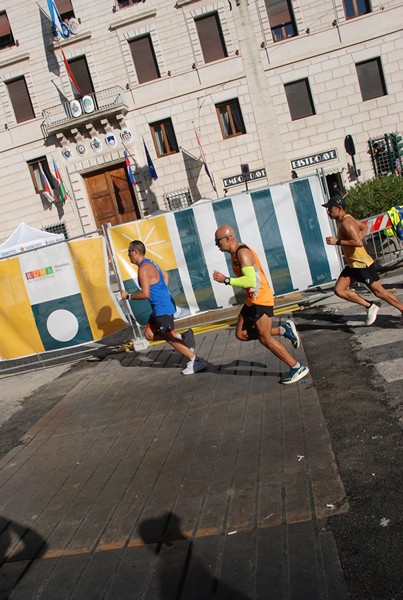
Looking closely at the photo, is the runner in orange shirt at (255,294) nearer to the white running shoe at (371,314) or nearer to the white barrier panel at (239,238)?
the white running shoe at (371,314)

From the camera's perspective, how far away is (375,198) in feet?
47.8

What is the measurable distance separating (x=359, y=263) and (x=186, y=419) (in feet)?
11.2

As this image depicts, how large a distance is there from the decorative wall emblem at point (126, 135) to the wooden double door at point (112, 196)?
131cm

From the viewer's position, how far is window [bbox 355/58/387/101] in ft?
77.0

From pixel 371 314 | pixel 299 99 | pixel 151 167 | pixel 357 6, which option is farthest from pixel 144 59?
pixel 371 314

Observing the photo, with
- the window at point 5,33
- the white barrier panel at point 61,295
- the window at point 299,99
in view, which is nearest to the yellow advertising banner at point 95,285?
the white barrier panel at point 61,295

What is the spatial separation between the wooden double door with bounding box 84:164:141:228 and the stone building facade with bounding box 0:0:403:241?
0.05m

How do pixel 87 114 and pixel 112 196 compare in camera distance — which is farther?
pixel 112 196

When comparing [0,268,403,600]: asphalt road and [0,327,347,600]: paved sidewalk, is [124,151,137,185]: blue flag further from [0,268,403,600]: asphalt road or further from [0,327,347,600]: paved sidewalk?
[0,327,347,600]: paved sidewalk

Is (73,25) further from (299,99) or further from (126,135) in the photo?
(299,99)

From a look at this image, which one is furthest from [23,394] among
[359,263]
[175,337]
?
[359,263]

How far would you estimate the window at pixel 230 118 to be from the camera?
24625mm

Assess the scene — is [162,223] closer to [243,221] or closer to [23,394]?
[243,221]

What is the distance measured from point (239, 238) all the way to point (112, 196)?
18041 millimetres
